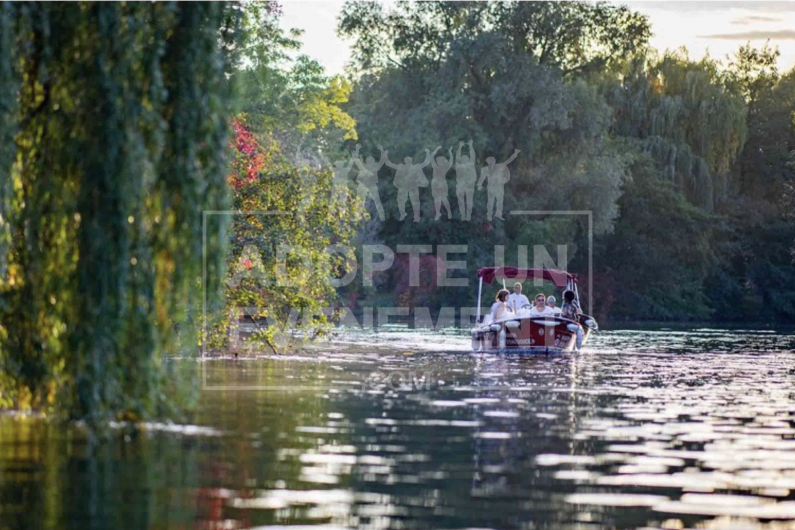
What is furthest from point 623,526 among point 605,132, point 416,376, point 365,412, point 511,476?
point 605,132

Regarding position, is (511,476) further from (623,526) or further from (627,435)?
(627,435)

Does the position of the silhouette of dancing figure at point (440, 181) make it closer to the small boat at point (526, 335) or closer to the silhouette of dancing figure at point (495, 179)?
the silhouette of dancing figure at point (495, 179)

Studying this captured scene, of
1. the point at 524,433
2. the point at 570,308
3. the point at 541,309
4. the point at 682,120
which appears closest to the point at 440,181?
the point at 682,120

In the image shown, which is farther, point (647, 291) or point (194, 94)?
point (647, 291)

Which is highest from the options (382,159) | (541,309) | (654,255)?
(382,159)

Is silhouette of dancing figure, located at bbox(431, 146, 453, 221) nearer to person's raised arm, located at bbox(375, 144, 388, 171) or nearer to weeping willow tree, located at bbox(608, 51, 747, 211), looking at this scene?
person's raised arm, located at bbox(375, 144, 388, 171)

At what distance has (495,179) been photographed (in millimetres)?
63438

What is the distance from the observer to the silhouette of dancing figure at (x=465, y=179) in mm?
62438

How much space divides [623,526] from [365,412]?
892cm

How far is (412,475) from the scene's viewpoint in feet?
45.7

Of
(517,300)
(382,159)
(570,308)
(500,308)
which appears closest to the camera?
(500,308)

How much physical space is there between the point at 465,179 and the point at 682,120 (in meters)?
11.5

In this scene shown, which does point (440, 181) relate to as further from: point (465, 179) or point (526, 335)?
point (526, 335)

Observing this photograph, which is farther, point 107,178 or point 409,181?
point 409,181
